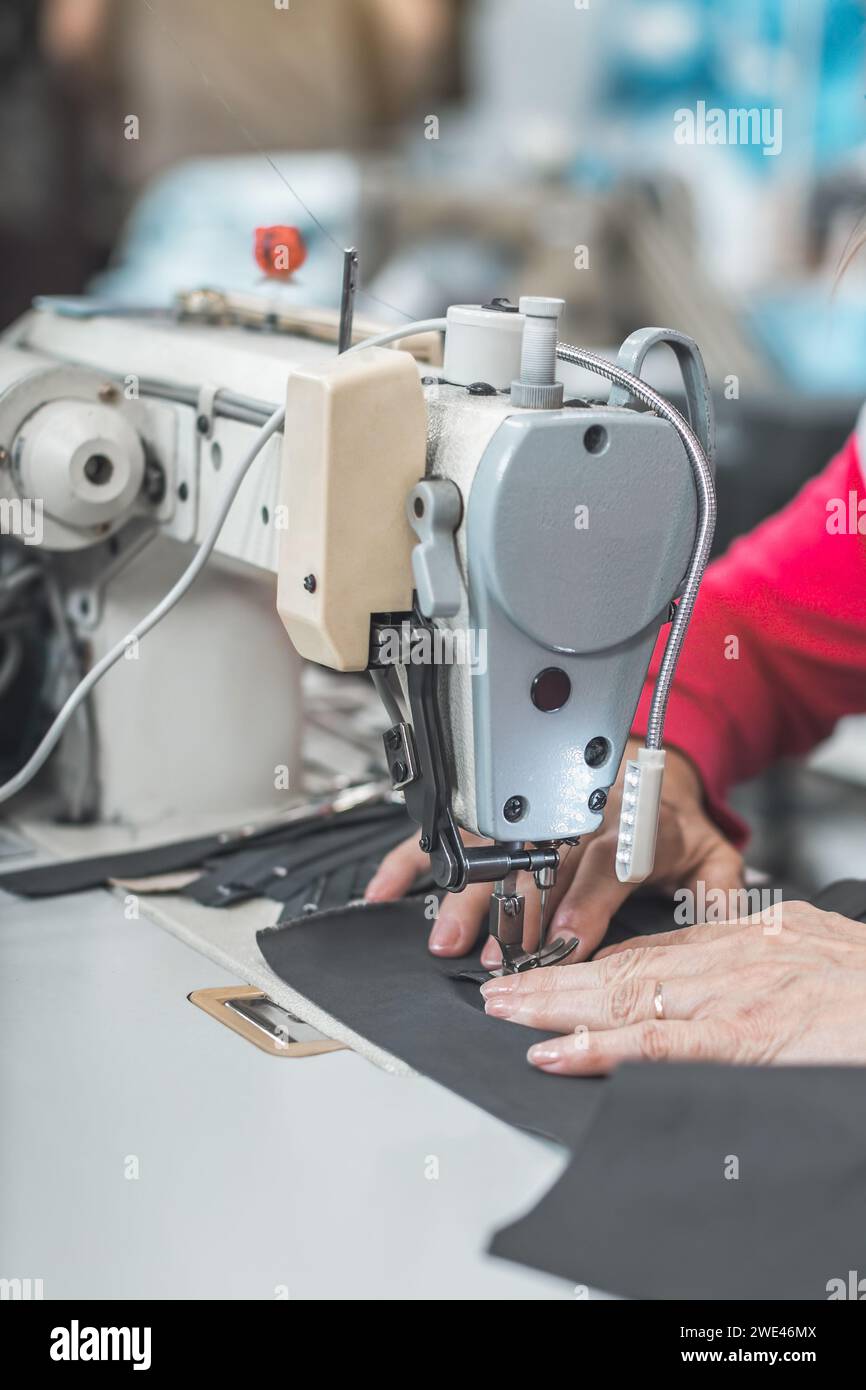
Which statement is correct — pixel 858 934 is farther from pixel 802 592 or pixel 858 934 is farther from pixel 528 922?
pixel 802 592

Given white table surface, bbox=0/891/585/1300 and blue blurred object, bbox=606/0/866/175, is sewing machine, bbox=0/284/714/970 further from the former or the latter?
blue blurred object, bbox=606/0/866/175

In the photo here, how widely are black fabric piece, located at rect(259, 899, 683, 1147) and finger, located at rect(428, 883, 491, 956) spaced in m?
0.01

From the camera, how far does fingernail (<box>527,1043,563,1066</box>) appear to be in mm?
876

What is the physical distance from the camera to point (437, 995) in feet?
3.21

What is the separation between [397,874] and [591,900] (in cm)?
17

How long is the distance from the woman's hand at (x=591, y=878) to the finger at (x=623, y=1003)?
83mm

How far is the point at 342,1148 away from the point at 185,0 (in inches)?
135

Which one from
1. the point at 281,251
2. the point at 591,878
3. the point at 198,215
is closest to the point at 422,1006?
the point at 591,878

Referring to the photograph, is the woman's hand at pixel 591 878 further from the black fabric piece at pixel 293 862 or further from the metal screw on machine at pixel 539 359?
the metal screw on machine at pixel 539 359

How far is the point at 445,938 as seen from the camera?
3.38ft

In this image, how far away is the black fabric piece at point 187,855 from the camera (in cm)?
118

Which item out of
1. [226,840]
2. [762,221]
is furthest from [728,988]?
[762,221]

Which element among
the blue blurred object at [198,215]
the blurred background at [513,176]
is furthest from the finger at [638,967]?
the blue blurred object at [198,215]

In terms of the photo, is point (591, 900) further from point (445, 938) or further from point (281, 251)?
point (281, 251)
